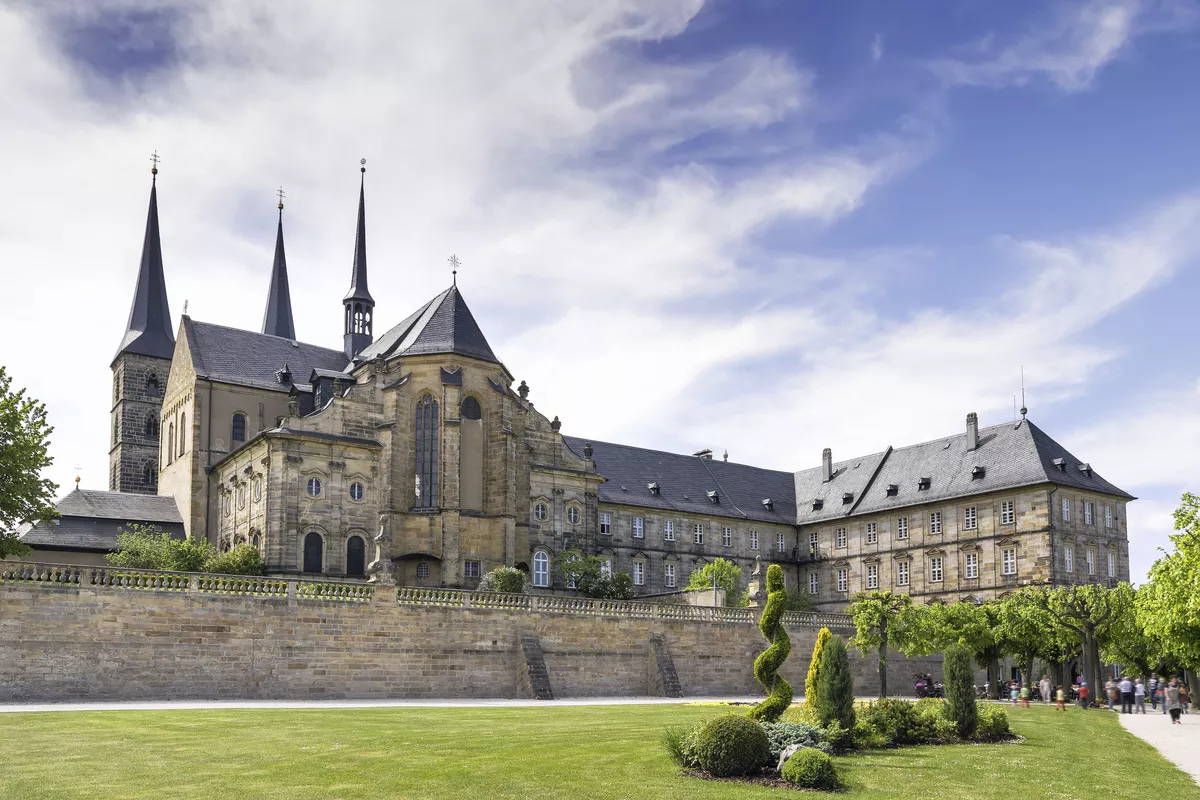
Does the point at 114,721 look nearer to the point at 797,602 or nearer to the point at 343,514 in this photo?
A: the point at 343,514

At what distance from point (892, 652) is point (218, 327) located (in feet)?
145

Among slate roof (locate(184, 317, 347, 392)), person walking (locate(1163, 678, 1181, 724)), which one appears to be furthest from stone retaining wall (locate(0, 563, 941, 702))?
slate roof (locate(184, 317, 347, 392))

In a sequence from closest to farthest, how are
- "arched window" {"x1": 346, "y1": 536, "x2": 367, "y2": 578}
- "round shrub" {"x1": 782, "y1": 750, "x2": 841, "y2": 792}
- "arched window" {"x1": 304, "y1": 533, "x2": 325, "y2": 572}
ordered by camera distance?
"round shrub" {"x1": 782, "y1": 750, "x2": 841, "y2": 792}, "arched window" {"x1": 304, "y1": 533, "x2": 325, "y2": 572}, "arched window" {"x1": 346, "y1": 536, "x2": 367, "y2": 578}

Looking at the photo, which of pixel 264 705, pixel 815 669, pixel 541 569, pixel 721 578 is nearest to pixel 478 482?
pixel 541 569

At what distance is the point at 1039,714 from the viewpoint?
132 ft

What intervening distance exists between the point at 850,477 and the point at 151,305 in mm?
52887

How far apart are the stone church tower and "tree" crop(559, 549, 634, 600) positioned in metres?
34.6

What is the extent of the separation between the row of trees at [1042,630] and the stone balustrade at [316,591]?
6.45 metres

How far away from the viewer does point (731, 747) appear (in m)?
20.2

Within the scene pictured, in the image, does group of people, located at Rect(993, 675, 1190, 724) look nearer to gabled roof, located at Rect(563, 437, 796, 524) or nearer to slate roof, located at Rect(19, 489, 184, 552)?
gabled roof, located at Rect(563, 437, 796, 524)

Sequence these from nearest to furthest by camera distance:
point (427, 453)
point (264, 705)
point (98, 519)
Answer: point (264, 705)
point (427, 453)
point (98, 519)

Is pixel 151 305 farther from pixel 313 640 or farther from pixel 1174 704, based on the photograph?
pixel 1174 704

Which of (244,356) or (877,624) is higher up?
(244,356)

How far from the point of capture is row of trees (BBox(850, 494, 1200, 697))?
163ft
